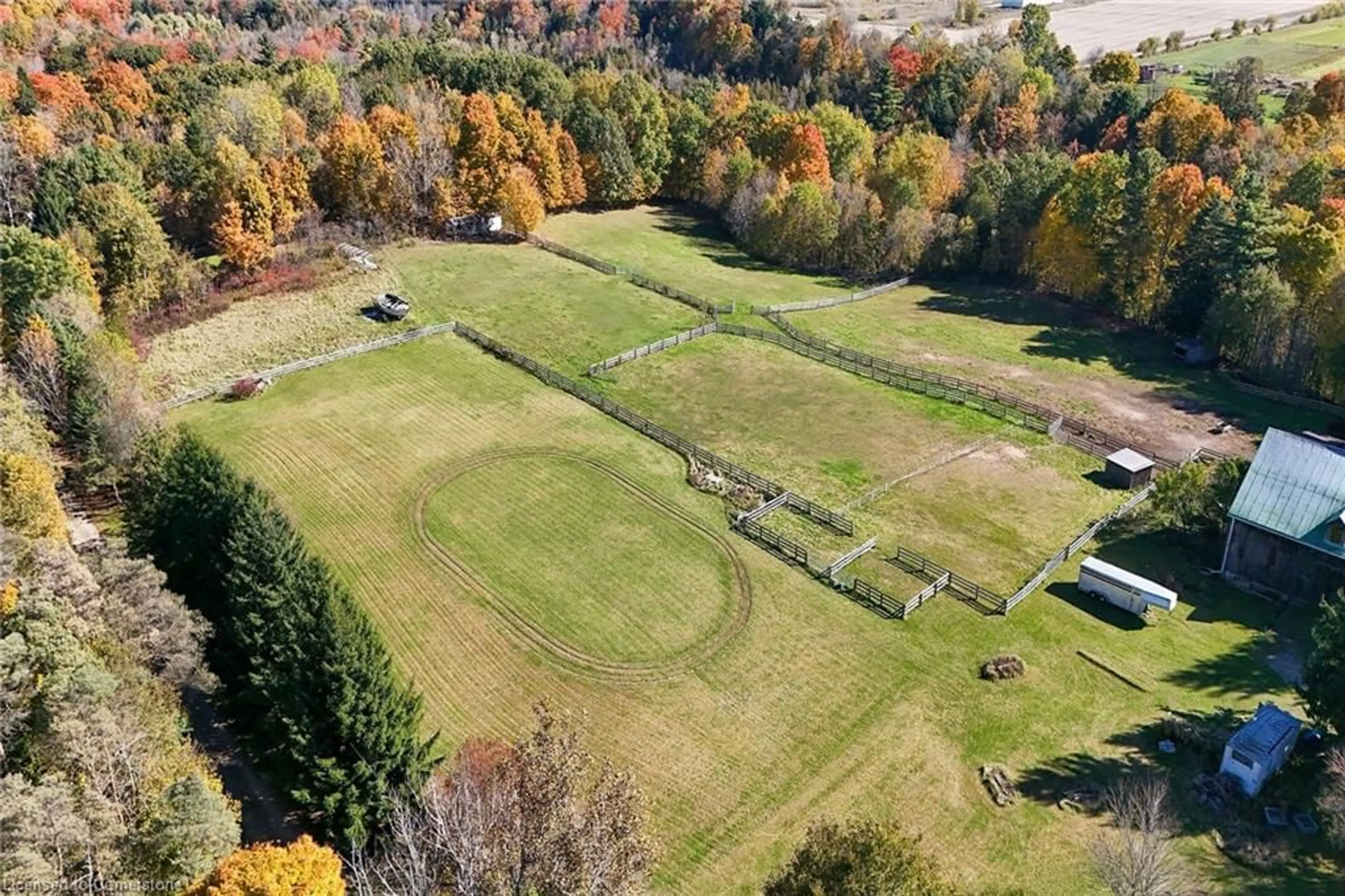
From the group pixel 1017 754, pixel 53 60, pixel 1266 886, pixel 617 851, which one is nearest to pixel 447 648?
pixel 617 851

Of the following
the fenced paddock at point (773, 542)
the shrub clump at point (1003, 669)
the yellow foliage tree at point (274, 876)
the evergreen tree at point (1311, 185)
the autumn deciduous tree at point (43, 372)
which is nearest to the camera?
the yellow foliage tree at point (274, 876)

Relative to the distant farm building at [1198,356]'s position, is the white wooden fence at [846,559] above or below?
below

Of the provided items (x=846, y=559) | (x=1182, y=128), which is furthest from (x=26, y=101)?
(x=1182, y=128)

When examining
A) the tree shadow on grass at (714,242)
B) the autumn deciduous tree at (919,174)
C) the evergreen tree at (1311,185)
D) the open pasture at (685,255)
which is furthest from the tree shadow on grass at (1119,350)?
the evergreen tree at (1311,185)

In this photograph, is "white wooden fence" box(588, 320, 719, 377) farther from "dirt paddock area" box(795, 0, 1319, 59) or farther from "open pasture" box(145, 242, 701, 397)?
"dirt paddock area" box(795, 0, 1319, 59)

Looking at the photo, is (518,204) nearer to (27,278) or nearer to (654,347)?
(654,347)

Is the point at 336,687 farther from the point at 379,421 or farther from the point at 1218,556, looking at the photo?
the point at 1218,556

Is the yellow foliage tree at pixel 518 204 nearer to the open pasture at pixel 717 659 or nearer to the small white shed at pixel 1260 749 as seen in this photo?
the open pasture at pixel 717 659
